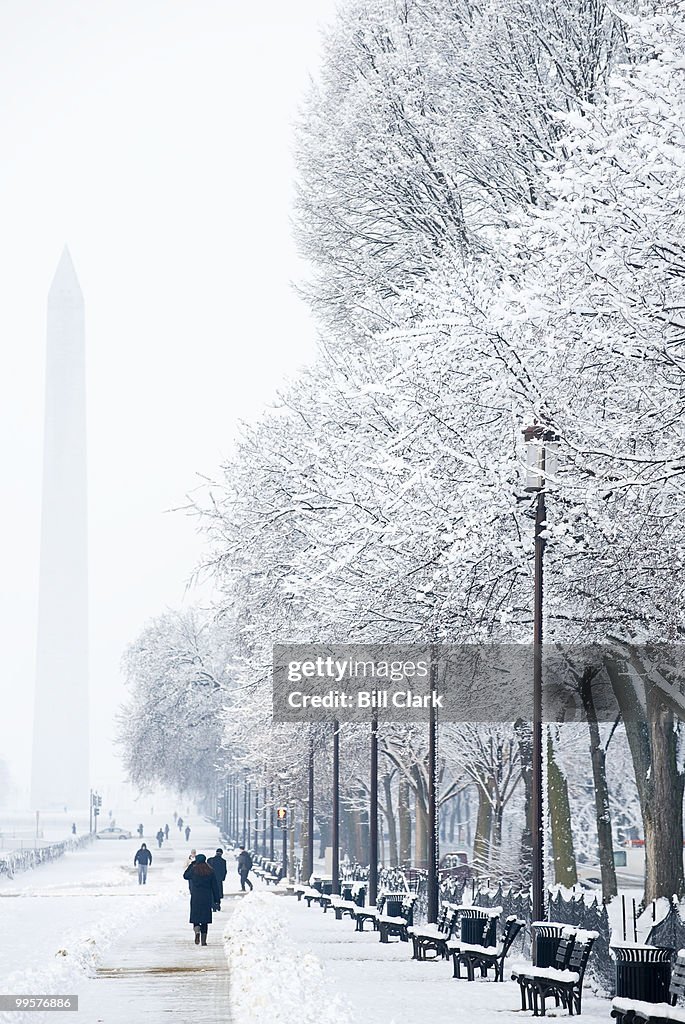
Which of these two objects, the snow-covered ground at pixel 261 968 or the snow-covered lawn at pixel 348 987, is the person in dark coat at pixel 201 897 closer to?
the snow-covered ground at pixel 261 968

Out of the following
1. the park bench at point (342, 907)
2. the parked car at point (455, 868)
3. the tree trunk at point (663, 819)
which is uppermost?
the tree trunk at point (663, 819)

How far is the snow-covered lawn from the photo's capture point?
55.5 feet

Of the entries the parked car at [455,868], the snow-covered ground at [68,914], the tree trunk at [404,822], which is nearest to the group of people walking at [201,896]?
the snow-covered ground at [68,914]

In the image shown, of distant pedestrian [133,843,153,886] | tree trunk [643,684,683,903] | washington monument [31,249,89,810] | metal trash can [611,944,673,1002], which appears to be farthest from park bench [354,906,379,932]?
washington monument [31,249,89,810]

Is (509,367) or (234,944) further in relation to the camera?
(234,944)

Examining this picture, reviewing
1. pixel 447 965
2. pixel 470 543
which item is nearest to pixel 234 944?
pixel 447 965

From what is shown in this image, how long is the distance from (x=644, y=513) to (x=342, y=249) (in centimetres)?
1577

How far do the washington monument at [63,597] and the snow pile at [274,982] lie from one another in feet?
388

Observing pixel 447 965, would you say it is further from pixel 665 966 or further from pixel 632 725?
pixel 665 966

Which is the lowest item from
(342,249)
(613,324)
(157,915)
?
(157,915)

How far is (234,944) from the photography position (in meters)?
25.8

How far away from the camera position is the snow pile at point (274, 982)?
16.1m

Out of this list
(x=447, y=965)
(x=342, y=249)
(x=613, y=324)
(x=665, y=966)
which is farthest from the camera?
(x=342, y=249)

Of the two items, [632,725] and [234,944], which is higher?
[632,725]
